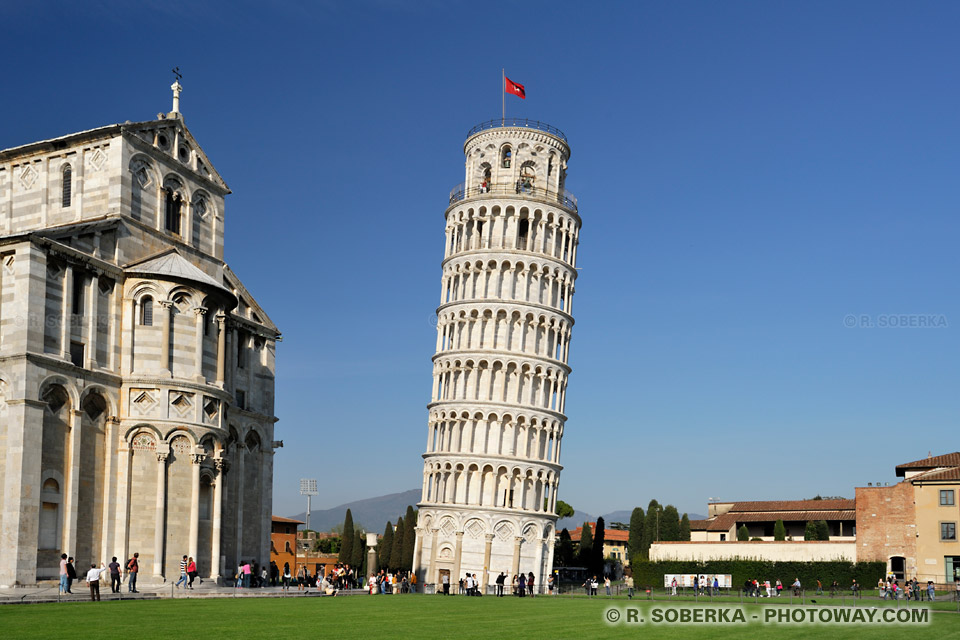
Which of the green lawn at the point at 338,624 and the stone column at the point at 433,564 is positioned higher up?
the green lawn at the point at 338,624

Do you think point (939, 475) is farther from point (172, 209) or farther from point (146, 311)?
point (146, 311)

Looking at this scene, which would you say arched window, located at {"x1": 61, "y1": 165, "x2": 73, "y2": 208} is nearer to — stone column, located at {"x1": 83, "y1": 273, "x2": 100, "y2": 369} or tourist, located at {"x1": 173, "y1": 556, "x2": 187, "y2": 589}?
stone column, located at {"x1": 83, "y1": 273, "x2": 100, "y2": 369}

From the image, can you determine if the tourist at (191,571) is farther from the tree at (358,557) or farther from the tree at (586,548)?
the tree at (358,557)

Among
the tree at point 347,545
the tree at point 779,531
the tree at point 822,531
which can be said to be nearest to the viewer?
the tree at point 822,531

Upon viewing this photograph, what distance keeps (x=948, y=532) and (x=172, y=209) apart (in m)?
51.2

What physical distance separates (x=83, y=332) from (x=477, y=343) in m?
38.6

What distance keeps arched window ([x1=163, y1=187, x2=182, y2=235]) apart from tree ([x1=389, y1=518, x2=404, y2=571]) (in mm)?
47804


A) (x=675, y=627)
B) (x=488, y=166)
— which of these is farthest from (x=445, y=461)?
(x=675, y=627)

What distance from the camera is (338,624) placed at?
76.4 ft

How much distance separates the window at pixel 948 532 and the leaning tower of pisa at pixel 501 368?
84.5 feet

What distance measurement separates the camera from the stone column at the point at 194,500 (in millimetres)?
40188

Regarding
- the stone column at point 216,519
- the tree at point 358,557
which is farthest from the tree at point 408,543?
the stone column at point 216,519

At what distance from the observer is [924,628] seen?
25.8m

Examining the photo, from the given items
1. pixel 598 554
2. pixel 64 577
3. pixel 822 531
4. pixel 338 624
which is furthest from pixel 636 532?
pixel 338 624
